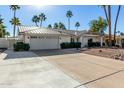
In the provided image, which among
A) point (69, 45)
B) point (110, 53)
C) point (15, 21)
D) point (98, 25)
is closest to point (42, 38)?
point (69, 45)

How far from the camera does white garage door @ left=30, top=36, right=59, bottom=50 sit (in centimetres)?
2273

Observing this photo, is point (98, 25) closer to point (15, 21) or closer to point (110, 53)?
point (15, 21)

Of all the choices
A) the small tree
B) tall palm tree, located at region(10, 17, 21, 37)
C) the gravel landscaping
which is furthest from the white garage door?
the small tree

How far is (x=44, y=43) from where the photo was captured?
23.7m

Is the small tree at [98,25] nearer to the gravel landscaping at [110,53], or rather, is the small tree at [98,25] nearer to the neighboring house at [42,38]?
the neighboring house at [42,38]

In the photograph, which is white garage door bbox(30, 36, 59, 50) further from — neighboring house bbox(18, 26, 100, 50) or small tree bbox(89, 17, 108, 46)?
small tree bbox(89, 17, 108, 46)

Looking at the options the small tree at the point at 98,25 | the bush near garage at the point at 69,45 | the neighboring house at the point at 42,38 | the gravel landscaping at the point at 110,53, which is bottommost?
the gravel landscaping at the point at 110,53

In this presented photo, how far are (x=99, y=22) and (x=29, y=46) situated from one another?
32.3 meters

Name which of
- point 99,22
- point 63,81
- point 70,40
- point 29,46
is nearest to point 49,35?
point 29,46

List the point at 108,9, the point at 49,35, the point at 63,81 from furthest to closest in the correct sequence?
the point at 108,9 < the point at 49,35 < the point at 63,81

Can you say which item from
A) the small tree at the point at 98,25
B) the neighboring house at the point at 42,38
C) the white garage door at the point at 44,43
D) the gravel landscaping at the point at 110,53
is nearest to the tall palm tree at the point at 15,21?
the neighboring house at the point at 42,38

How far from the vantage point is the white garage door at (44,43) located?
895 inches
